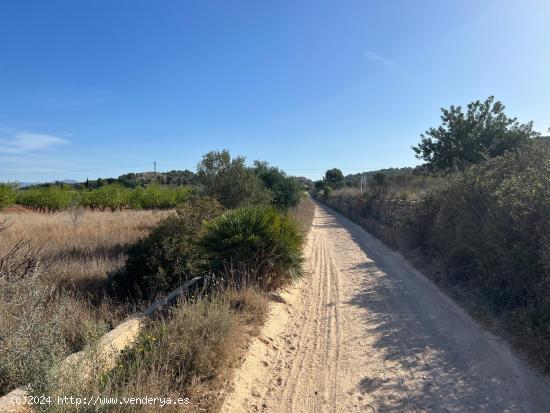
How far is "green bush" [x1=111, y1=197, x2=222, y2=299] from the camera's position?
28.5 feet

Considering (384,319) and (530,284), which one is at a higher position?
(530,284)

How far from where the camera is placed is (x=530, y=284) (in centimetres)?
632

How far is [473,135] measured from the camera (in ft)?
84.2

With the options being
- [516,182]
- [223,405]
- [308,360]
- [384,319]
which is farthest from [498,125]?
[223,405]

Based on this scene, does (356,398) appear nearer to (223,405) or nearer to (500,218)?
(223,405)

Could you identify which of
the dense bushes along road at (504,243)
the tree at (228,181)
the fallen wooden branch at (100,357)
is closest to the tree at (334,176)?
the tree at (228,181)

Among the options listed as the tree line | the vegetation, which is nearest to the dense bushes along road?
the tree line

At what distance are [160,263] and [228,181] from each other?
10.7m

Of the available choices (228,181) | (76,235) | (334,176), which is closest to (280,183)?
(228,181)

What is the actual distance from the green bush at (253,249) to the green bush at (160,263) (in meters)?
0.77

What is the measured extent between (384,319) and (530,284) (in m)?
2.43

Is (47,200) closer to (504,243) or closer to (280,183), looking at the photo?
(280,183)

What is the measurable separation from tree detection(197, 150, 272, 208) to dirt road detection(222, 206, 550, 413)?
10.6 meters

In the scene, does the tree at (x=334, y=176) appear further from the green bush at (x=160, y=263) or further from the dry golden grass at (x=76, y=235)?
the green bush at (x=160, y=263)
